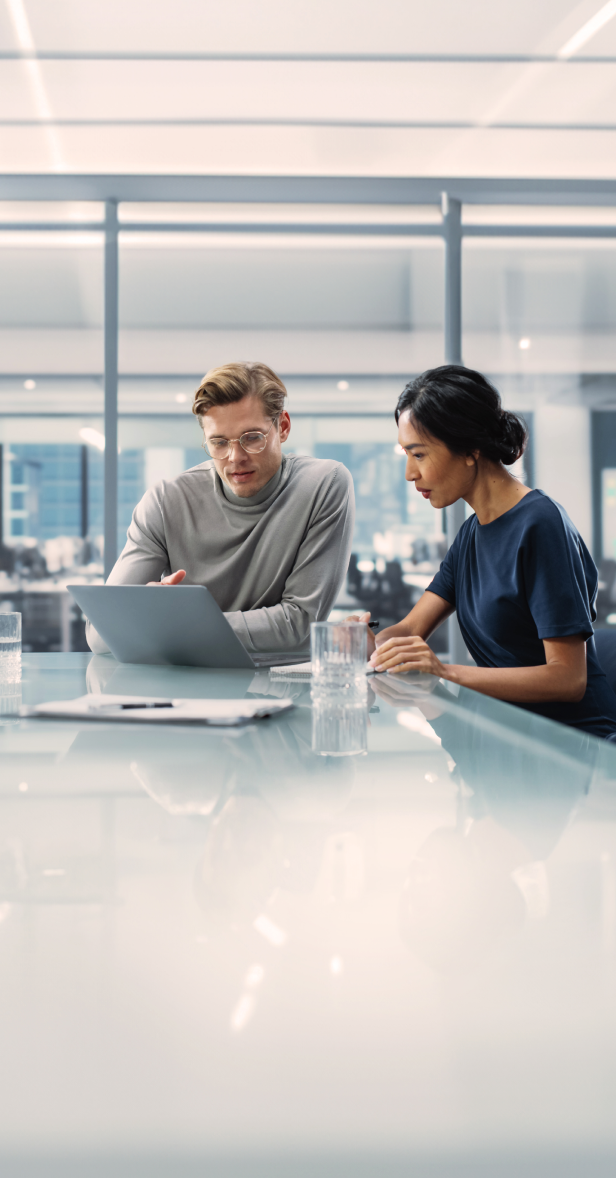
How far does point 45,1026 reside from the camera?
296mm

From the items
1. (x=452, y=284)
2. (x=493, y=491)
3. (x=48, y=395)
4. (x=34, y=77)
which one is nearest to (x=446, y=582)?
(x=493, y=491)

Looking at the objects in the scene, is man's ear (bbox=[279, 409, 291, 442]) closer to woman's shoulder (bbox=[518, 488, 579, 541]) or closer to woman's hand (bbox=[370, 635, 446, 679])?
woman's shoulder (bbox=[518, 488, 579, 541])

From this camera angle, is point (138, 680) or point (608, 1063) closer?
point (608, 1063)

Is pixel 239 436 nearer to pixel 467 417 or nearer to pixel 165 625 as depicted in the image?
pixel 467 417

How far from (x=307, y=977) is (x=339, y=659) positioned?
75 cm

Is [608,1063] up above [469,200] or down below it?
below

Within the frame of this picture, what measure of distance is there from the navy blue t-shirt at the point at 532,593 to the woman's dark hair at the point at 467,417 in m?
0.14

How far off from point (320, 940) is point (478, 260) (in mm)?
4788

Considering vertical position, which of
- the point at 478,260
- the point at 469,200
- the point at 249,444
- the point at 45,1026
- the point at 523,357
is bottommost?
the point at 45,1026

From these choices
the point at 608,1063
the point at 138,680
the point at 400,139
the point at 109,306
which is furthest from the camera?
the point at 109,306

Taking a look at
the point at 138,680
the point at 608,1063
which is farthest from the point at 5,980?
the point at 138,680

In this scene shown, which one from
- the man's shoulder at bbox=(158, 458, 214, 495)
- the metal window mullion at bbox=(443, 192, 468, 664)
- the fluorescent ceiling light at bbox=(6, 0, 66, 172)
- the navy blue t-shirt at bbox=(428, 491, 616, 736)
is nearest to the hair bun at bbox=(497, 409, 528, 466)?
the navy blue t-shirt at bbox=(428, 491, 616, 736)

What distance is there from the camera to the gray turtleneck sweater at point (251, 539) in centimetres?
206

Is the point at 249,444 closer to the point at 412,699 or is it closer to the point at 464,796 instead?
the point at 412,699
